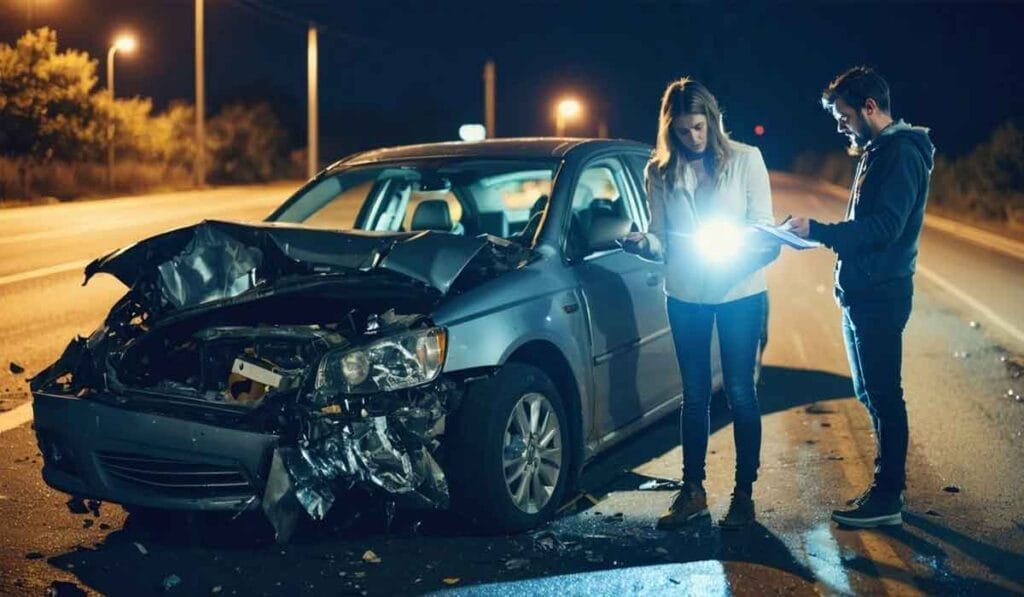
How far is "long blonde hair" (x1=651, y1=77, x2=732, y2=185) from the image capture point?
5.39 meters

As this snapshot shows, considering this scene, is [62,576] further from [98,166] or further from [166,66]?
[166,66]

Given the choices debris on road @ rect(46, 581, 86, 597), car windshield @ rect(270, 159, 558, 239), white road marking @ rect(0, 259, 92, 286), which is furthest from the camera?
white road marking @ rect(0, 259, 92, 286)

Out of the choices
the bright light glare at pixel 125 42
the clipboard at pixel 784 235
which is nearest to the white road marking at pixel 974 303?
the clipboard at pixel 784 235

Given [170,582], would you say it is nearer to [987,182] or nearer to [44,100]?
[44,100]

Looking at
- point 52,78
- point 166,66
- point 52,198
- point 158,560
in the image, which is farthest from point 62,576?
point 166,66

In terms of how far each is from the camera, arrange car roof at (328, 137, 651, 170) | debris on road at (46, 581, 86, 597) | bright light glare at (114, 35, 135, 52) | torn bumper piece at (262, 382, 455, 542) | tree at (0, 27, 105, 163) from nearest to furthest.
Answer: debris on road at (46, 581, 86, 597) → torn bumper piece at (262, 382, 455, 542) → car roof at (328, 137, 651, 170) → tree at (0, 27, 105, 163) → bright light glare at (114, 35, 135, 52)

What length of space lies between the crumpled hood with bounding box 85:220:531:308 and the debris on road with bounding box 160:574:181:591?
1323mm

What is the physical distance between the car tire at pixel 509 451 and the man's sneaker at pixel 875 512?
1.19 m

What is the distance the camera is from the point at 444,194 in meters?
7.44

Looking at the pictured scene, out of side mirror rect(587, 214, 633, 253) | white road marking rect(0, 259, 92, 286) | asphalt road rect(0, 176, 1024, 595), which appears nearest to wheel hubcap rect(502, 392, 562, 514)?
asphalt road rect(0, 176, 1024, 595)

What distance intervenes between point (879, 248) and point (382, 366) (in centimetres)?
204

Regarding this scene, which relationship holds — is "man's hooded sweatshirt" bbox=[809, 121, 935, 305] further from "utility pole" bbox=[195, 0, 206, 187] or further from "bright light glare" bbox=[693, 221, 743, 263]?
"utility pole" bbox=[195, 0, 206, 187]

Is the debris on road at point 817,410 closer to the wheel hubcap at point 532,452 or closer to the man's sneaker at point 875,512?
the man's sneaker at point 875,512

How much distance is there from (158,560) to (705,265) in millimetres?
2446
